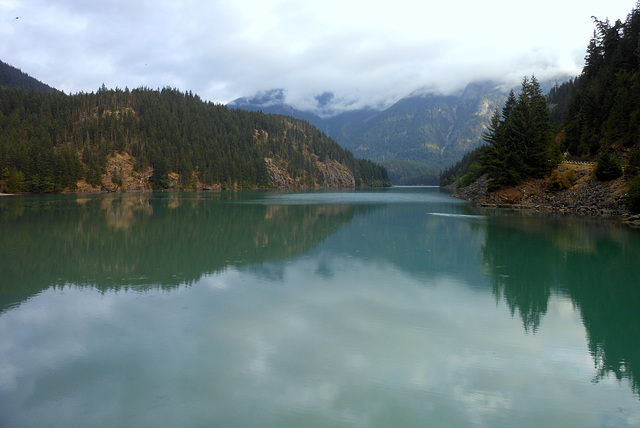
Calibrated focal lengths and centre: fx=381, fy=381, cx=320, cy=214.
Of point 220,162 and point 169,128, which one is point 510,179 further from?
point 169,128

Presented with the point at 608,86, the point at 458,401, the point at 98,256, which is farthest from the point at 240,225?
the point at 608,86

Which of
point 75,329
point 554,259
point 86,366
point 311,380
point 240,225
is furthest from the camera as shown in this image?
point 240,225

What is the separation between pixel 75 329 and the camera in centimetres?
1030

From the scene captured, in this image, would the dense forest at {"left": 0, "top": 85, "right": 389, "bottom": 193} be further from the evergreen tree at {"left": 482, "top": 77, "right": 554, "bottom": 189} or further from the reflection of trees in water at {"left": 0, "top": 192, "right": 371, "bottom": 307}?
the evergreen tree at {"left": 482, "top": 77, "right": 554, "bottom": 189}

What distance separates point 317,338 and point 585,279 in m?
12.9

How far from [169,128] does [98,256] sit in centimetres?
15628

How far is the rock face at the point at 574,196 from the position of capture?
1647 inches

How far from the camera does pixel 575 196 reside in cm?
4738

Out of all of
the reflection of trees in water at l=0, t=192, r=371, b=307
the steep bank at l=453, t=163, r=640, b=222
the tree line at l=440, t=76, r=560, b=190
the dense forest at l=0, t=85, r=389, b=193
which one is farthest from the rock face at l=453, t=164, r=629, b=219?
the dense forest at l=0, t=85, r=389, b=193

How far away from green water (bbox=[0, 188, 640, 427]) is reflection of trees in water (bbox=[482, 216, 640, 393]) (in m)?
0.09

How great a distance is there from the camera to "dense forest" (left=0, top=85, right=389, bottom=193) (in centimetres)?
10425

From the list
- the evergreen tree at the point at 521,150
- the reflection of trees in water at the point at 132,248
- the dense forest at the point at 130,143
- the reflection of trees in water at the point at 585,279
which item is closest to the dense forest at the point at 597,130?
the evergreen tree at the point at 521,150

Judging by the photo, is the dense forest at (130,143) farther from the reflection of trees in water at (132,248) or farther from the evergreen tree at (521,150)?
the evergreen tree at (521,150)

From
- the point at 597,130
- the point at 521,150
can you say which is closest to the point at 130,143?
the point at 521,150
